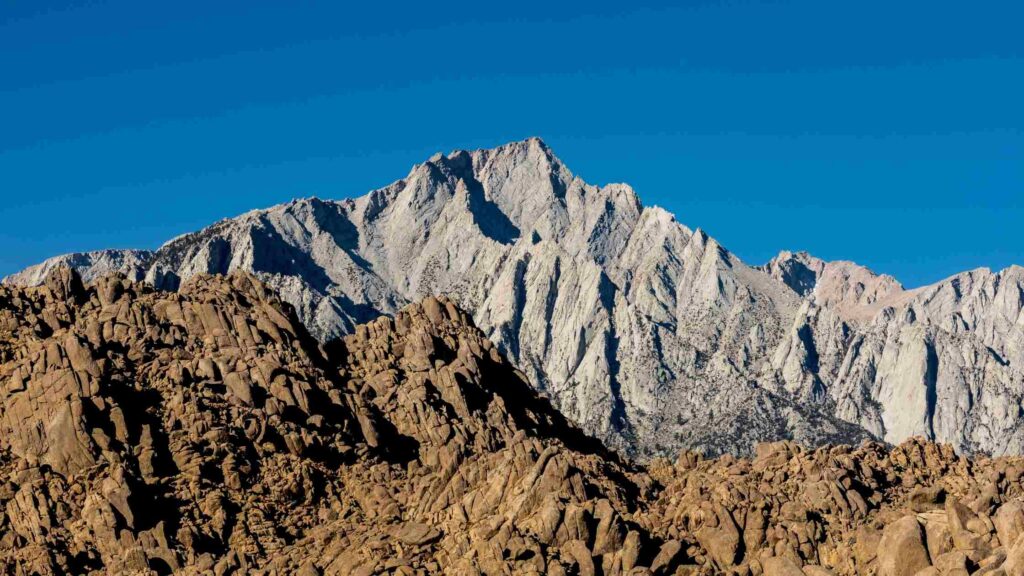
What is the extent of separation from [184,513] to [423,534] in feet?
75.0

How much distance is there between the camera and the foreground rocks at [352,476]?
11012 centimetres

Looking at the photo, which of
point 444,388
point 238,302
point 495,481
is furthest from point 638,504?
point 238,302

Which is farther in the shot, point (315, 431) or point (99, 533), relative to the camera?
point (315, 431)

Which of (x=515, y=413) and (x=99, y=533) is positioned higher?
(x=515, y=413)

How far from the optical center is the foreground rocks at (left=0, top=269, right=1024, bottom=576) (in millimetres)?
110125

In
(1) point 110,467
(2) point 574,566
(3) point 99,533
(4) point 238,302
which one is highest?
(4) point 238,302

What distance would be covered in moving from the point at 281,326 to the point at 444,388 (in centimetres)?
1917

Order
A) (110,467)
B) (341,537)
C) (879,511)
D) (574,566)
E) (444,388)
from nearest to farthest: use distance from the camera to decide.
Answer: (574,566)
(341,537)
(110,467)
(879,511)
(444,388)

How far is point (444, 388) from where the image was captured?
6255 inches

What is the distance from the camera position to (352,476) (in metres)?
135

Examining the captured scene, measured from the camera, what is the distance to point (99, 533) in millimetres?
118000

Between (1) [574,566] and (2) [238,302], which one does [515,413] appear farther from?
(1) [574,566]

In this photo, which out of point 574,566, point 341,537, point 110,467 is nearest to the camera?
point 574,566

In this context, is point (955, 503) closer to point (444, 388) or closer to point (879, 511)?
point (879, 511)
